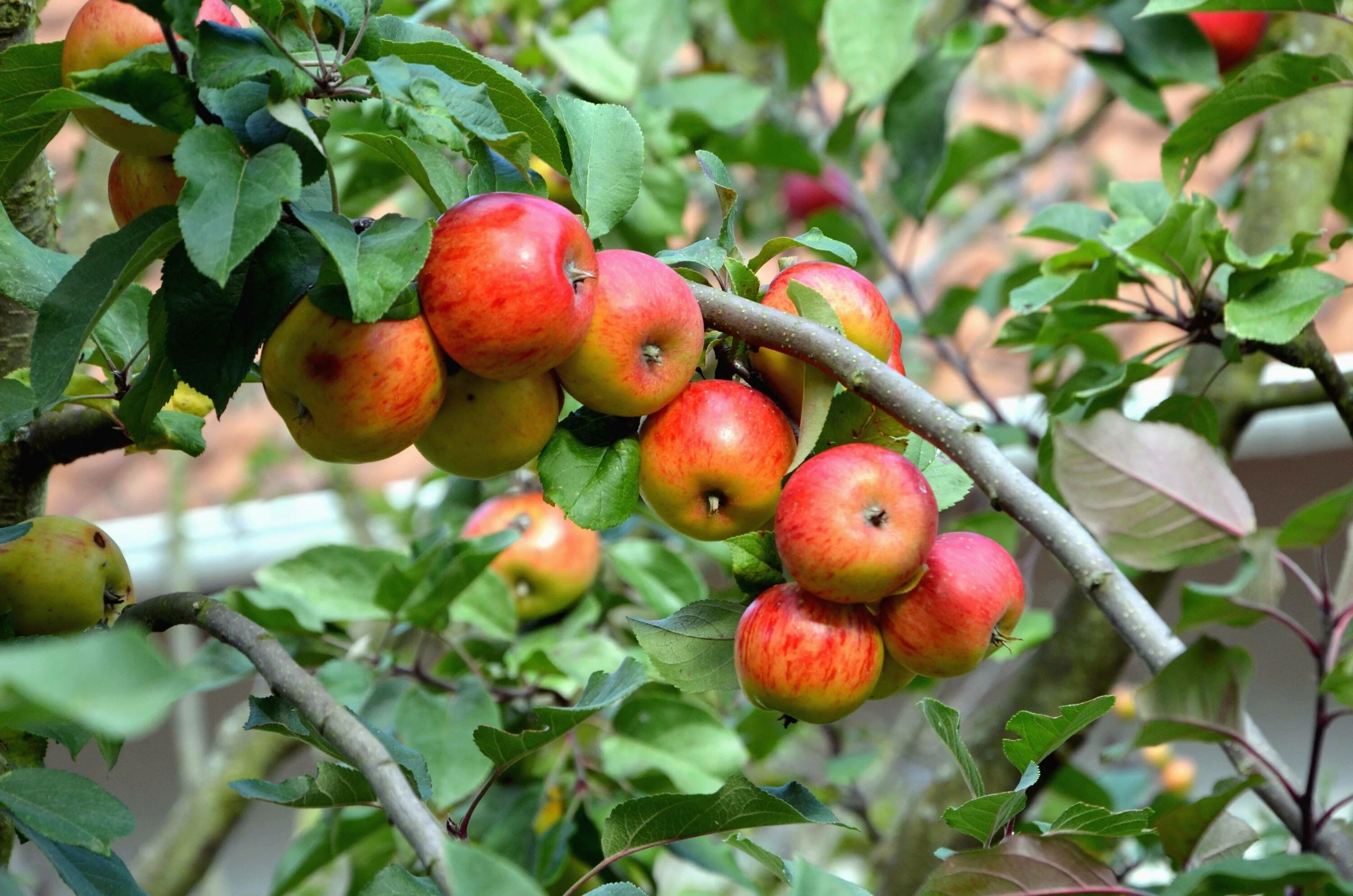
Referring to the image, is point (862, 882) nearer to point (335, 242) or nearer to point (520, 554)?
point (520, 554)

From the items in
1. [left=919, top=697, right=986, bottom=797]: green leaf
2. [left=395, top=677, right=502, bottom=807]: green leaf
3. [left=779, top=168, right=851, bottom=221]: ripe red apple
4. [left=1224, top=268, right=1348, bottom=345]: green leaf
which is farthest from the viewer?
[left=779, top=168, right=851, bottom=221]: ripe red apple

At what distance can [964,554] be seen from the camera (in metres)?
0.55

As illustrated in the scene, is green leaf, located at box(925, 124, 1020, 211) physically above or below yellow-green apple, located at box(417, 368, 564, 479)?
below

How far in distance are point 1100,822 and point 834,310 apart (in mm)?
263

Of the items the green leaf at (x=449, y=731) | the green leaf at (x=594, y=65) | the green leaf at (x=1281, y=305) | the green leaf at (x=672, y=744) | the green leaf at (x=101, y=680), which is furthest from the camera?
the green leaf at (x=594, y=65)

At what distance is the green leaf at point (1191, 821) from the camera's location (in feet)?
1.81

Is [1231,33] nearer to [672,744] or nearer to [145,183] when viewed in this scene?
[672,744]

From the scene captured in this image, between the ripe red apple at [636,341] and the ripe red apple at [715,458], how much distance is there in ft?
0.05

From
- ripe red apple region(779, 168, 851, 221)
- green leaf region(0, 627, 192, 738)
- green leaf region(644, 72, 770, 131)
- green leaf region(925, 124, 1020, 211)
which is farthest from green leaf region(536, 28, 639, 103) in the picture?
green leaf region(0, 627, 192, 738)

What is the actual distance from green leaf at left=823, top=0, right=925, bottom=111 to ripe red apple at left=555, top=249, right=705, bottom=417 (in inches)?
30.4

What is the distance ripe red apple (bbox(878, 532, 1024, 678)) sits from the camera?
20.6 inches

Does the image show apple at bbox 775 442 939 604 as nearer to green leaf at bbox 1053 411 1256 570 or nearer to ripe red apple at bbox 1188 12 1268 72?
green leaf at bbox 1053 411 1256 570

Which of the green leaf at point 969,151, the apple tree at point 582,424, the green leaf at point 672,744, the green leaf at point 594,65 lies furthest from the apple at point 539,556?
the green leaf at point 969,151

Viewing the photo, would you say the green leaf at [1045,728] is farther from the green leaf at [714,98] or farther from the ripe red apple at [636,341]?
the green leaf at [714,98]
